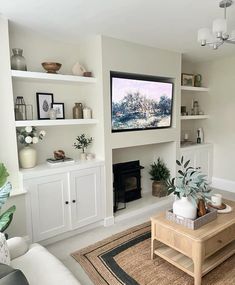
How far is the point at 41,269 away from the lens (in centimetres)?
162

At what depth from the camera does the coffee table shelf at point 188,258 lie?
6.63 feet

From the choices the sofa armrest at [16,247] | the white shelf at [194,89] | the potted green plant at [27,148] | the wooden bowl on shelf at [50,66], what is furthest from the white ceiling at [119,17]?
the sofa armrest at [16,247]

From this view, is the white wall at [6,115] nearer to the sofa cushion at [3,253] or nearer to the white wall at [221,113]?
the sofa cushion at [3,253]

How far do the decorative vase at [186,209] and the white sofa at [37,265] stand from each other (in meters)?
1.08

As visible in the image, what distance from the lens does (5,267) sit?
1.37 metres

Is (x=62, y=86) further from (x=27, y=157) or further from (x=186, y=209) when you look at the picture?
(x=186, y=209)

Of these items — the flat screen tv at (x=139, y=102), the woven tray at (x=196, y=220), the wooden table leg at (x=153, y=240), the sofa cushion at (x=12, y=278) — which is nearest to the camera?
the sofa cushion at (x=12, y=278)

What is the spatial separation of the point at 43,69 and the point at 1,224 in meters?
1.96

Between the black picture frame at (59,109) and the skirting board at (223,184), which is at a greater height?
the black picture frame at (59,109)

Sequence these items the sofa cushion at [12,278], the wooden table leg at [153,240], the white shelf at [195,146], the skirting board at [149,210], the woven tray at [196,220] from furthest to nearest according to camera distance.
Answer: the white shelf at [195,146] < the skirting board at [149,210] < the wooden table leg at [153,240] < the woven tray at [196,220] < the sofa cushion at [12,278]

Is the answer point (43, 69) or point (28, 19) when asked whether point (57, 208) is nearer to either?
point (43, 69)

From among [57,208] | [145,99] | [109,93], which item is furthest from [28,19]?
[57,208]

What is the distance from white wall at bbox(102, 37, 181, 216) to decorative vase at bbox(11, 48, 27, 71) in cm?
97

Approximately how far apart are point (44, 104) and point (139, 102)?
4.45 feet
